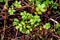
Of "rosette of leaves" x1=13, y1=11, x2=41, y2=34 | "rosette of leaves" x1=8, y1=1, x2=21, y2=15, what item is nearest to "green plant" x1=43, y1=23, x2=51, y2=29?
"rosette of leaves" x1=13, y1=11, x2=41, y2=34

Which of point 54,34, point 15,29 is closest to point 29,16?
point 15,29

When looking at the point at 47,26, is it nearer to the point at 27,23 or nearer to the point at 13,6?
the point at 27,23

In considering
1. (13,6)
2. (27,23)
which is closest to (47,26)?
(27,23)

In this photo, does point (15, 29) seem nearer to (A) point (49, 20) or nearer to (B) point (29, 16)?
(B) point (29, 16)

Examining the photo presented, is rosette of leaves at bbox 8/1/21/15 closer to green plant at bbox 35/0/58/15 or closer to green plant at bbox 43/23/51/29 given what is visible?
green plant at bbox 35/0/58/15

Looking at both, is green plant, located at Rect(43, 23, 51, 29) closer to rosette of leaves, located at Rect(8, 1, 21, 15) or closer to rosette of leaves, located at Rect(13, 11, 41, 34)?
rosette of leaves, located at Rect(13, 11, 41, 34)

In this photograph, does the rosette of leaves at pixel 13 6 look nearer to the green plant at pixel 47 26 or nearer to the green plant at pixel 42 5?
the green plant at pixel 42 5

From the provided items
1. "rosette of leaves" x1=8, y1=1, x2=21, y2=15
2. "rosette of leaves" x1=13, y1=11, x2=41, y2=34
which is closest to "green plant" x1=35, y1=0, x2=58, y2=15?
"rosette of leaves" x1=13, y1=11, x2=41, y2=34

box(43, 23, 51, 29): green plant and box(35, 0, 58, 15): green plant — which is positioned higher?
box(35, 0, 58, 15): green plant

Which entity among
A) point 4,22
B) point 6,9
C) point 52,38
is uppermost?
point 6,9
